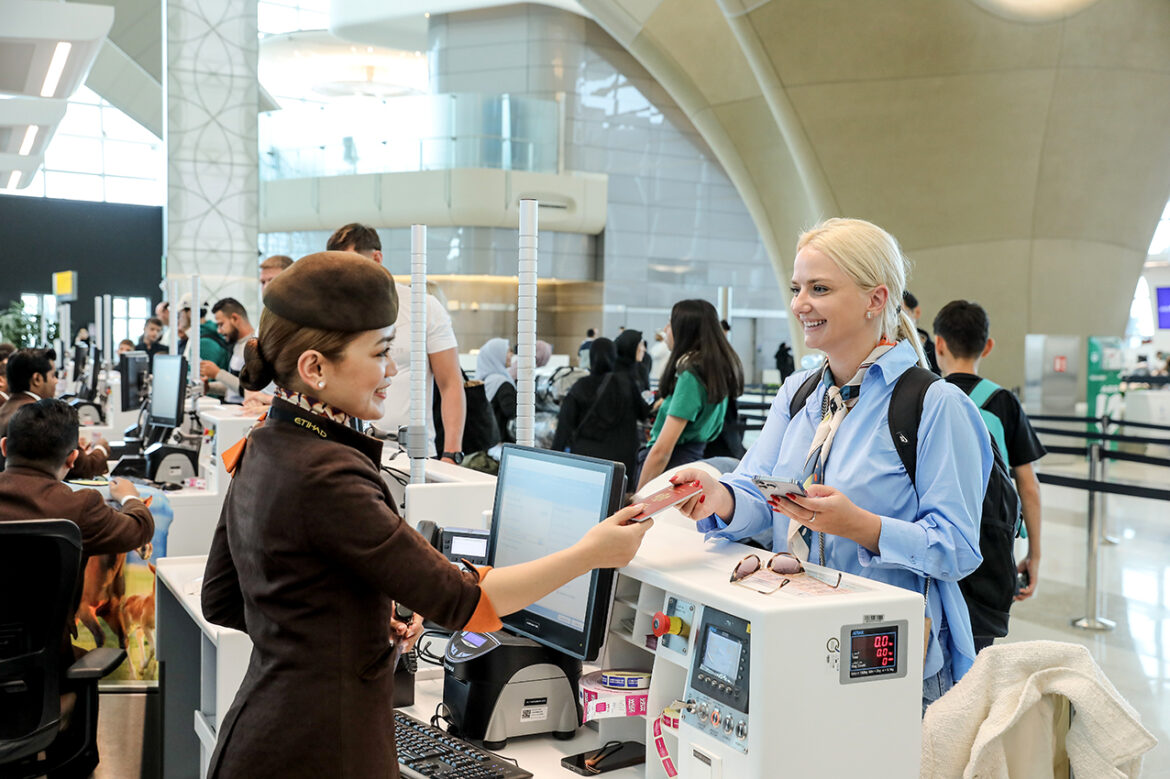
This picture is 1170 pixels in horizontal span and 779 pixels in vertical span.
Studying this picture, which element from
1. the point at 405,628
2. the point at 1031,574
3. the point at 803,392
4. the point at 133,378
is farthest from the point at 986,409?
the point at 133,378

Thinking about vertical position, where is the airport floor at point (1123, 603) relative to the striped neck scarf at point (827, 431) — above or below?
below

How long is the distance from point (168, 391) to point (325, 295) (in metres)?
4.40

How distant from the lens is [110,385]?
340 inches

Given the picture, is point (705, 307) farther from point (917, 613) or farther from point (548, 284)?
point (548, 284)

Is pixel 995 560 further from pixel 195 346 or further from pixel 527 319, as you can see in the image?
pixel 195 346

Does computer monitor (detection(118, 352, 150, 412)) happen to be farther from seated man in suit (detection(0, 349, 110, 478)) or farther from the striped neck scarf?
the striped neck scarf

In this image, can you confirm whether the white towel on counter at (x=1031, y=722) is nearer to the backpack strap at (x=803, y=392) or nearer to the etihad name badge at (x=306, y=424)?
the backpack strap at (x=803, y=392)

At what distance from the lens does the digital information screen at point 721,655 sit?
1519mm

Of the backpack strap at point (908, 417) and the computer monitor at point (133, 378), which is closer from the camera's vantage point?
the backpack strap at point (908, 417)

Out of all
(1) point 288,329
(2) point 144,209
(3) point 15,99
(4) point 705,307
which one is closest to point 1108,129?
(4) point 705,307

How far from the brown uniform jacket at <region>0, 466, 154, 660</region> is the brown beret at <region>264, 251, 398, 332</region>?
220 centimetres

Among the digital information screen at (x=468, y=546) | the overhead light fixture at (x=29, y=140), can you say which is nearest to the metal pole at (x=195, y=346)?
the digital information screen at (x=468, y=546)

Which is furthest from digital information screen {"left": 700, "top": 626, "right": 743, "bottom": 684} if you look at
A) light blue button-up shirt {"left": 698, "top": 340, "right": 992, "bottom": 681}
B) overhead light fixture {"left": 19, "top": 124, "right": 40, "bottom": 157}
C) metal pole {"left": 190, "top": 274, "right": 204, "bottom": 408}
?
overhead light fixture {"left": 19, "top": 124, "right": 40, "bottom": 157}

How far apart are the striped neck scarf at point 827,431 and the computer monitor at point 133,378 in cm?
631
